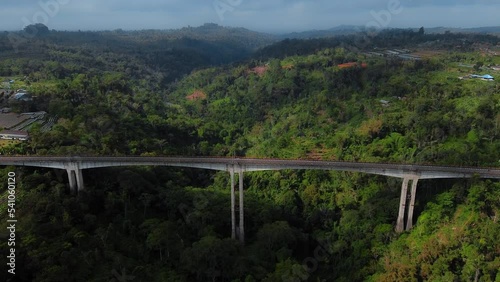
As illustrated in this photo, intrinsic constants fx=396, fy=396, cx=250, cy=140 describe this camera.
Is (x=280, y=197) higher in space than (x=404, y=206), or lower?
lower

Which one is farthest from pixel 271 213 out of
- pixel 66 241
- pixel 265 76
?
pixel 265 76

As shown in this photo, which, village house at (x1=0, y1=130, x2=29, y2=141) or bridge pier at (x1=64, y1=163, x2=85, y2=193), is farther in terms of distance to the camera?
village house at (x1=0, y1=130, x2=29, y2=141)

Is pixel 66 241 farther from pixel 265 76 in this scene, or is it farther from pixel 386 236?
pixel 265 76

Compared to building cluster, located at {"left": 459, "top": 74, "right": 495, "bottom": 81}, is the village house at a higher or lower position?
lower

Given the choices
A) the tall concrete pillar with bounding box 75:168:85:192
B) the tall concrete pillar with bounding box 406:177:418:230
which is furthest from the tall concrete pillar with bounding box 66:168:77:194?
the tall concrete pillar with bounding box 406:177:418:230

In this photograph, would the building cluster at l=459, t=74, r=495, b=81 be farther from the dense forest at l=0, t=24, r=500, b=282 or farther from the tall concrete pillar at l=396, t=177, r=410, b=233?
A: the tall concrete pillar at l=396, t=177, r=410, b=233

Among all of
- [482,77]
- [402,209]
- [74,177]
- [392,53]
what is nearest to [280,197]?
[402,209]

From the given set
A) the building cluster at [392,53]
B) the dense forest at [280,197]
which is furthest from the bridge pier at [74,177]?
the building cluster at [392,53]

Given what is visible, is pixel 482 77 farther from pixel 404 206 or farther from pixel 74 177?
pixel 74 177
